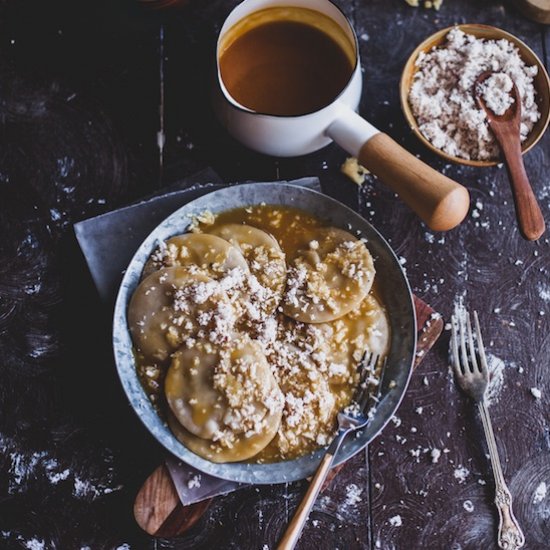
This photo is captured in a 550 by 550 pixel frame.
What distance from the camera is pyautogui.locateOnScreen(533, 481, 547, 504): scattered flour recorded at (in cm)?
167

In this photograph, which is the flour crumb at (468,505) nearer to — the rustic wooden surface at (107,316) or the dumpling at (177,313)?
the rustic wooden surface at (107,316)

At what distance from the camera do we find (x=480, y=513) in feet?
5.43

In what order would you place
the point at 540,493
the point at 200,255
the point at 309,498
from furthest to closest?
the point at 540,493 → the point at 200,255 → the point at 309,498

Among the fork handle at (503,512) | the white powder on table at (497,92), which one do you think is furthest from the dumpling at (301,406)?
the white powder on table at (497,92)

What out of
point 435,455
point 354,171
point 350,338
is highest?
point 354,171

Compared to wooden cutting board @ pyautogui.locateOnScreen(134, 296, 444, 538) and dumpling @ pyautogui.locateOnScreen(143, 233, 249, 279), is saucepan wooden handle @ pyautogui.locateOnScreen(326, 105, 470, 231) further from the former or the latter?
wooden cutting board @ pyautogui.locateOnScreen(134, 296, 444, 538)

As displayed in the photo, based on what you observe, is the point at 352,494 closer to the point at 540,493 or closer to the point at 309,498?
the point at 309,498

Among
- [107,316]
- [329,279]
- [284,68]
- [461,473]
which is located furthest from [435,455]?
→ [284,68]

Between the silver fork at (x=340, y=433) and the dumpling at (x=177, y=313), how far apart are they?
0.28 m

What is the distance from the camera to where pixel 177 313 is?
1.52 metres

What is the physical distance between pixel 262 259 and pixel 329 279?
0.46 feet

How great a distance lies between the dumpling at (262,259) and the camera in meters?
1.55

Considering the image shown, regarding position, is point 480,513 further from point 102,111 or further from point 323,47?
point 102,111

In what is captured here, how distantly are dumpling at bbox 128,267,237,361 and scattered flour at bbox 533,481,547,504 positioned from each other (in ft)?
2.46
